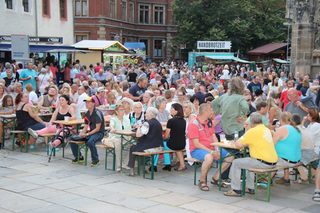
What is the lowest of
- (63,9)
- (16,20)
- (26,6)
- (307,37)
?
(307,37)

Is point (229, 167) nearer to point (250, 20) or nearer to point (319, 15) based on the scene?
point (319, 15)

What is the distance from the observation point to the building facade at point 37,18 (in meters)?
28.6

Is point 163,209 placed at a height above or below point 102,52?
below

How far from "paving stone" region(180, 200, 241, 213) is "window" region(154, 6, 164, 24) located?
55.2 metres

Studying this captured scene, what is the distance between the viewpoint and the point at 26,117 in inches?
458

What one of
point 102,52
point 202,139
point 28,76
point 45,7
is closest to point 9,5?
point 45,7

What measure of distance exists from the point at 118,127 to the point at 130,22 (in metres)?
49.6

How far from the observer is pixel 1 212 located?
23.5 ft

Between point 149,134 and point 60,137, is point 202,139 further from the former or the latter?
point 60,137

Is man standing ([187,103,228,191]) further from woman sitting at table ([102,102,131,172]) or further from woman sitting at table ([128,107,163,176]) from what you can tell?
woman sitting at table ([102,102,131,172])

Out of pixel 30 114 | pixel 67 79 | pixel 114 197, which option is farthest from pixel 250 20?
pixel 114 197

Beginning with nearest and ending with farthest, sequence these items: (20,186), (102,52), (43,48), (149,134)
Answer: (20,186), (149,134), (43,48), (102,52)

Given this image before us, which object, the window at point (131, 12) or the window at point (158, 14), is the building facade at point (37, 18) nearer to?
the window at point (131, 12)

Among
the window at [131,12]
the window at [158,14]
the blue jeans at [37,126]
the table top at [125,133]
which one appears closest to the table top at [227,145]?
the table top at [125,133]
